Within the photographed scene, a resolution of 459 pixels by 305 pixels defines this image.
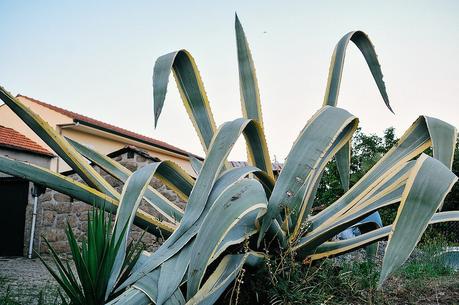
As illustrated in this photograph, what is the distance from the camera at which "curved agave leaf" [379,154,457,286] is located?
87 centimetres

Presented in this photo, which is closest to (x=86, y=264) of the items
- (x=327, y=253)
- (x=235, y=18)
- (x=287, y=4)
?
(x=327, y=253)

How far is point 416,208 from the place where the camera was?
978 mm

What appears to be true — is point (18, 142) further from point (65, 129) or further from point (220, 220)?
point (220, 220)

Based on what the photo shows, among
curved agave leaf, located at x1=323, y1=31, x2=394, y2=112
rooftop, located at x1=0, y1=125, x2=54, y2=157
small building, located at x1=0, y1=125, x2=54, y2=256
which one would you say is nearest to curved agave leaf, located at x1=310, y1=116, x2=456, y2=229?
curved agave leaf, located at x1=323, y1=31, x2=394, y2=112

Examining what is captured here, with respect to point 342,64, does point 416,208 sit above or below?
below

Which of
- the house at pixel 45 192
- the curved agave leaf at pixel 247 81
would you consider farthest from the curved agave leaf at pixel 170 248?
the house at pixel 45 192

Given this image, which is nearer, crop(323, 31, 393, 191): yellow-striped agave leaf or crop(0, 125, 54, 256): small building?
crop(323, 31, 393, 191): yellow-striped agave leaf

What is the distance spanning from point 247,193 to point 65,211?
21.4 feet

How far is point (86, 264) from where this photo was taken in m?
1.23

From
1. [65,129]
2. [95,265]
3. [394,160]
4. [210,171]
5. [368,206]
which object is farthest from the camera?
[65,129]

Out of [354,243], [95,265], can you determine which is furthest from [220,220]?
[354,243]

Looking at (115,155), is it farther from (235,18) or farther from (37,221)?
(235,18)

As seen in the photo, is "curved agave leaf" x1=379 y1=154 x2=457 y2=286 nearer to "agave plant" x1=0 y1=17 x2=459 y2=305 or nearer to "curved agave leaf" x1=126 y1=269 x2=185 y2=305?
"agave plant" x1=0 y1=17 x2=459 y2=305

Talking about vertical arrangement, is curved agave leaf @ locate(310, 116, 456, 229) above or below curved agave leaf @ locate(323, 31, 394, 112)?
below
